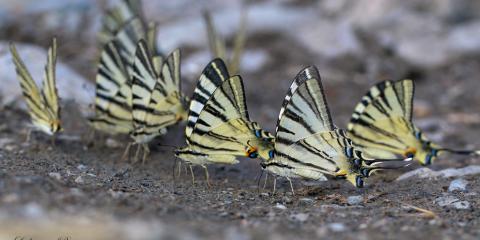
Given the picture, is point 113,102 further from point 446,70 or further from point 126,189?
point 446,70

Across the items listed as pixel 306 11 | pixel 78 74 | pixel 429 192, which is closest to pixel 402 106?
pixel 429 192

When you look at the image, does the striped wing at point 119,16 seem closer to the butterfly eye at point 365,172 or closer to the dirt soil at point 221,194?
the dirt soil at point 221,194

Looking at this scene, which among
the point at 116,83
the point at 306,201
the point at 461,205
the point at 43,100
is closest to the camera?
the point at 461,205

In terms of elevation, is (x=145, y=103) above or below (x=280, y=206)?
above

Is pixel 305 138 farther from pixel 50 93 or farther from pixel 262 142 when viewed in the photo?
pixel 50 93

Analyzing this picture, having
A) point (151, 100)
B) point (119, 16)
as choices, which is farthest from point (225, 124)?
point (119, 16)

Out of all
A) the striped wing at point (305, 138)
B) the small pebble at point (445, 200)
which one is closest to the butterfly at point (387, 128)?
the small pebble at point (445, 200)
